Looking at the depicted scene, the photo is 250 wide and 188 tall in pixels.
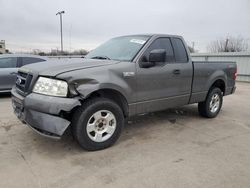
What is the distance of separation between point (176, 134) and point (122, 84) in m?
1.57

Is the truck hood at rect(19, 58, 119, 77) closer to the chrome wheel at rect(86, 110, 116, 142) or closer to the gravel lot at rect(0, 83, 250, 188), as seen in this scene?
the chrome wheel at rect(86, 110, 116, 142)

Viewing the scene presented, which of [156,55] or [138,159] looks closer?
[138,159]

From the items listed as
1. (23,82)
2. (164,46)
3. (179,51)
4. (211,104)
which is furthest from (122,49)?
(211,104)

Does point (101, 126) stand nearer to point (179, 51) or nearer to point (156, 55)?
point (156, 55)

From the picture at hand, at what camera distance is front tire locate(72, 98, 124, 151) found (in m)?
3.29

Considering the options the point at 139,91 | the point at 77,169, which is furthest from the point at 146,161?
the point at 139,91

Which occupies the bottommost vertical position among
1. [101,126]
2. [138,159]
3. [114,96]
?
[138,159]

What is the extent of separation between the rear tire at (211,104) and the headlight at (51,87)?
3.63 metres

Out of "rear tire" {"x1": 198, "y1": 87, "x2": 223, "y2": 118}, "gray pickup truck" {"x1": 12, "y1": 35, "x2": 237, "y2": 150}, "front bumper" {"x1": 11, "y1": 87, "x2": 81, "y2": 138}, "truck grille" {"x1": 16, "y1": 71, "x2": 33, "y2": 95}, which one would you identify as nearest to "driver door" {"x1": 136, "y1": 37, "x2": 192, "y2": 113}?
"gray pickup truck" {"x1": 12, "y1": 35, "x2": 237, "y2": 150}

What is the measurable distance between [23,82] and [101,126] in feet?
4.78

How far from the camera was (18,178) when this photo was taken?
2.76 m

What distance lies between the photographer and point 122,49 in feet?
14.3

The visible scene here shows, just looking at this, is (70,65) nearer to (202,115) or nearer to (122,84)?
(122,84)

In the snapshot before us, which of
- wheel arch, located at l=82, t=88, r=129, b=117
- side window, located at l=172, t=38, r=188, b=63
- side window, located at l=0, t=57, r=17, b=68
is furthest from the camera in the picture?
side window, located at l=0, t=57, r=17, b=68
